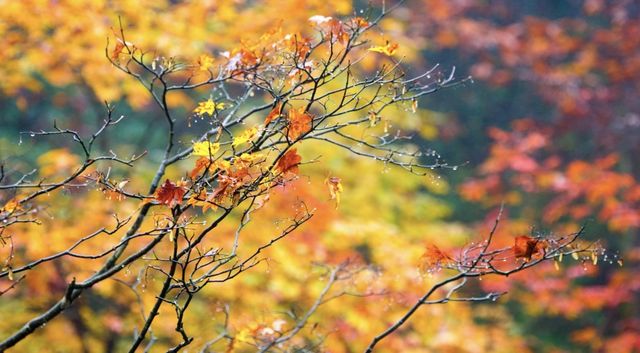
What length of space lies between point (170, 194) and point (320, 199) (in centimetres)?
386

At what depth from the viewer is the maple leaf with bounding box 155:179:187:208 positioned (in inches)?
73.0

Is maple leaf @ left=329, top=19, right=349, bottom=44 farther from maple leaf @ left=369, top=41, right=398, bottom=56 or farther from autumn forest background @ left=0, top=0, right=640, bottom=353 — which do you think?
maple leaf @ left=369, top=41, right=398, bottom=56

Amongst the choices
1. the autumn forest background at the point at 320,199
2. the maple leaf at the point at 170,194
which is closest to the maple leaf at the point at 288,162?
the autumn forest background at the point at 320,199

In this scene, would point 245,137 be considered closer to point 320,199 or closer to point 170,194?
point 170,194

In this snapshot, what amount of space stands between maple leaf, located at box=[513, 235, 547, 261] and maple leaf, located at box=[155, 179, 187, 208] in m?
1.07

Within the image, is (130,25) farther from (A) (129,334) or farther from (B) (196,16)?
(A) (129,334)

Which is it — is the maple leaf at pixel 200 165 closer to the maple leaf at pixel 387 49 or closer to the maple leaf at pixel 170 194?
the maple leaf at pixel 170 194

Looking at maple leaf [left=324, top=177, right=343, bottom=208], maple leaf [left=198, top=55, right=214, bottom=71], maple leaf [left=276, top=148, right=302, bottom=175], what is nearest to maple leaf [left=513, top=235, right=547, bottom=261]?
maple leaf [left=324, top=177, right=343, bottom=208]

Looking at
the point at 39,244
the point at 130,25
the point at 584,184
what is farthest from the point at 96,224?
the point at 584,184

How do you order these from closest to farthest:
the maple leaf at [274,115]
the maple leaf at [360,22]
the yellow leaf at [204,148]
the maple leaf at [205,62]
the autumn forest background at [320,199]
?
the yellow leaf at [204,148]
the maple leaf at [274,115]
the maple leaf at [360,22]
the maple leaf at [205,62]
the autumn forest background at [320,199]

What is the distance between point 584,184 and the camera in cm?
617

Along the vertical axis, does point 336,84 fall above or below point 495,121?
below

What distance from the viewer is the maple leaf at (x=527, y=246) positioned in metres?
2.01

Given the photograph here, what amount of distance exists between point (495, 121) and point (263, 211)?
258 inches
